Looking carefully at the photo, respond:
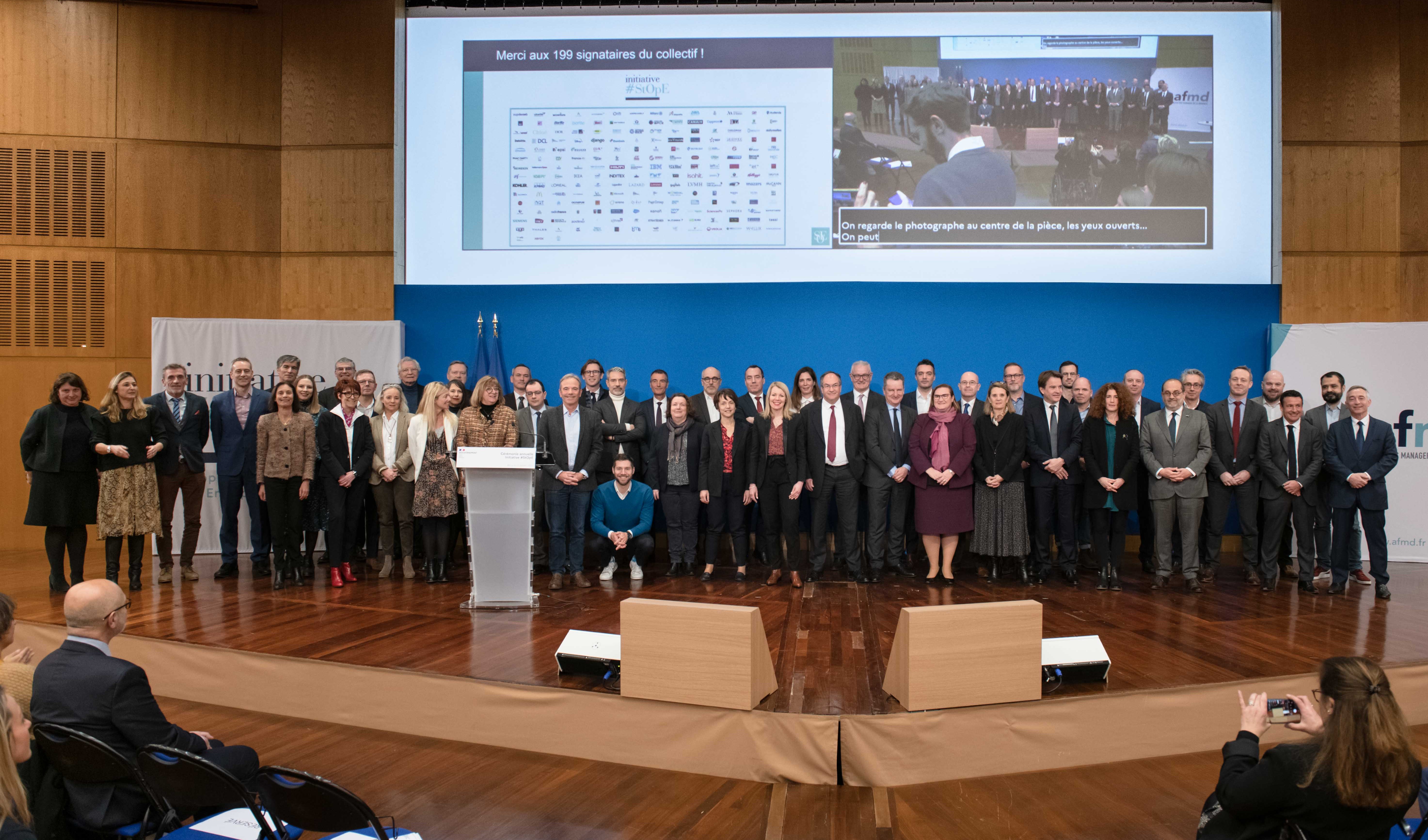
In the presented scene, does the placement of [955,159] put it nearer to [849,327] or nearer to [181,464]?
[849,327]

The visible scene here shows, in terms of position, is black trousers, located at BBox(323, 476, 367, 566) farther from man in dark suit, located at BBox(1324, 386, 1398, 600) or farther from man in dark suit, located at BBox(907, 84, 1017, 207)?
man in dark suit, located at BBox(1324, 386, 1398, 600)

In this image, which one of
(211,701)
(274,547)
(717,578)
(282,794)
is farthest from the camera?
(717,578)

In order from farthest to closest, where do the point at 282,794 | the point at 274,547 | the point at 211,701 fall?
1. the point at 274,547
2. the point at 211,701
3. the point at 282,794

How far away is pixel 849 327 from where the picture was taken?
7004 millimetres

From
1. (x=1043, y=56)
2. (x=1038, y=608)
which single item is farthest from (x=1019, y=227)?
(x=1038, y=608)

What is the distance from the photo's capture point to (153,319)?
6605mm

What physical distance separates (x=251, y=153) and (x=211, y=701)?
5065mm

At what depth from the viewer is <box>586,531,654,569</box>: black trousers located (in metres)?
5.72

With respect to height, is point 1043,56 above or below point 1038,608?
above

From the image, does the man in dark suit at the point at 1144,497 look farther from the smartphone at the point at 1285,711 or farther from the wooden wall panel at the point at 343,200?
the wooden wall panel at the point at 343,200

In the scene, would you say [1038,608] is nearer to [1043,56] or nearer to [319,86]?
[1043,56]

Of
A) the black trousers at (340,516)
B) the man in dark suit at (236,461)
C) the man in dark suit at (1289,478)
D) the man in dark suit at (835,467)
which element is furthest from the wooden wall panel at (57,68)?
the man in dark suit at (1289,478)

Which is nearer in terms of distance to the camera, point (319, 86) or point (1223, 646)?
point (1223, 646)

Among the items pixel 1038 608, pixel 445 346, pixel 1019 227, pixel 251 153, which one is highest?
pixel 251 153
